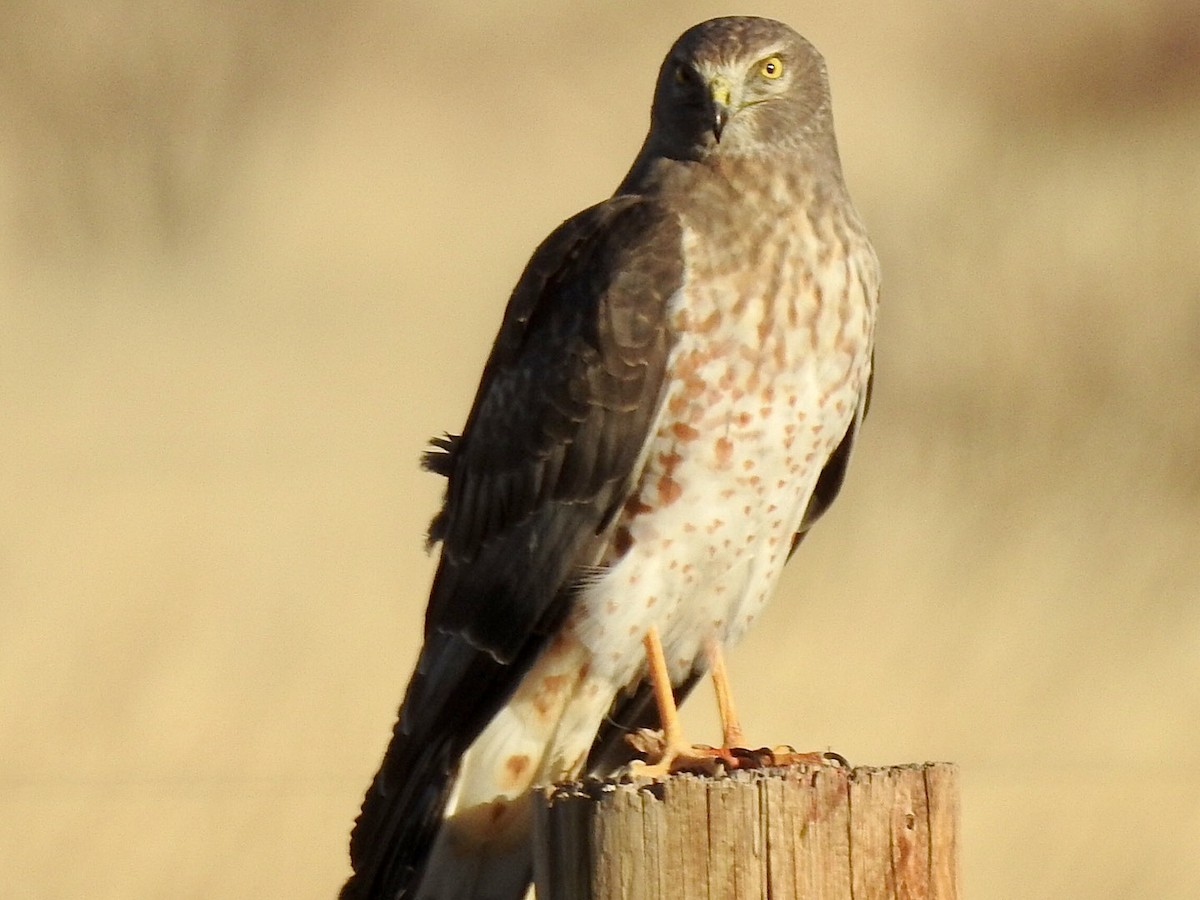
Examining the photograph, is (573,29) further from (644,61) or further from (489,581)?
(489,581)

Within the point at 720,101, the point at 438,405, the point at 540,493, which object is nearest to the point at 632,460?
the point at 540,493

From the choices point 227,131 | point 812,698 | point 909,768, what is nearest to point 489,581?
point 909,768

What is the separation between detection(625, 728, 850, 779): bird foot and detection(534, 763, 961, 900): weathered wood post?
50cm

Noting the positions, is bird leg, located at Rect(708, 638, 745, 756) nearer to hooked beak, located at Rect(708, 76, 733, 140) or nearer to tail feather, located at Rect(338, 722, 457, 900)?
tail feather, located at Rect(338, 722, 457, 900)

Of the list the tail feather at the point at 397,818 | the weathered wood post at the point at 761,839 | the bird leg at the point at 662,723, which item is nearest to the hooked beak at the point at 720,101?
the bird leg at the point at 662,723

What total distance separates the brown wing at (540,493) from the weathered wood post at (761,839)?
3.38ft

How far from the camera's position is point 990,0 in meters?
14.5

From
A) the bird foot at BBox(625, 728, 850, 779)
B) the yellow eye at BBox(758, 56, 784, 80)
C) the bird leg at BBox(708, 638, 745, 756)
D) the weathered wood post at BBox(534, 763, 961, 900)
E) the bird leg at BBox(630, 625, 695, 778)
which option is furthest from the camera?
the yellow eye at BBox(758, 56, 784, 80)

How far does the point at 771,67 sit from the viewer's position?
4.84 meters

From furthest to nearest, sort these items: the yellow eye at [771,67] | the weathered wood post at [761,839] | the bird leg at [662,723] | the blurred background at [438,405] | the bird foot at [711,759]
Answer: the blurred background at [438,405] < the yellow eye at [771,67] < the bird leg at [662,723] < the bird foot at [711,759] < the weathered wood post at [761,839]

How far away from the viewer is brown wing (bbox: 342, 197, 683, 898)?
4438 mm

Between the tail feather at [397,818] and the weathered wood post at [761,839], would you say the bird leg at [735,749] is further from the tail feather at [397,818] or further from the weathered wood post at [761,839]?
the tail feather at [397,818]

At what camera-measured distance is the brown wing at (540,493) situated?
444 cm

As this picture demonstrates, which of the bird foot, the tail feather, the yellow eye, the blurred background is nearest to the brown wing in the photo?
the tail feather
